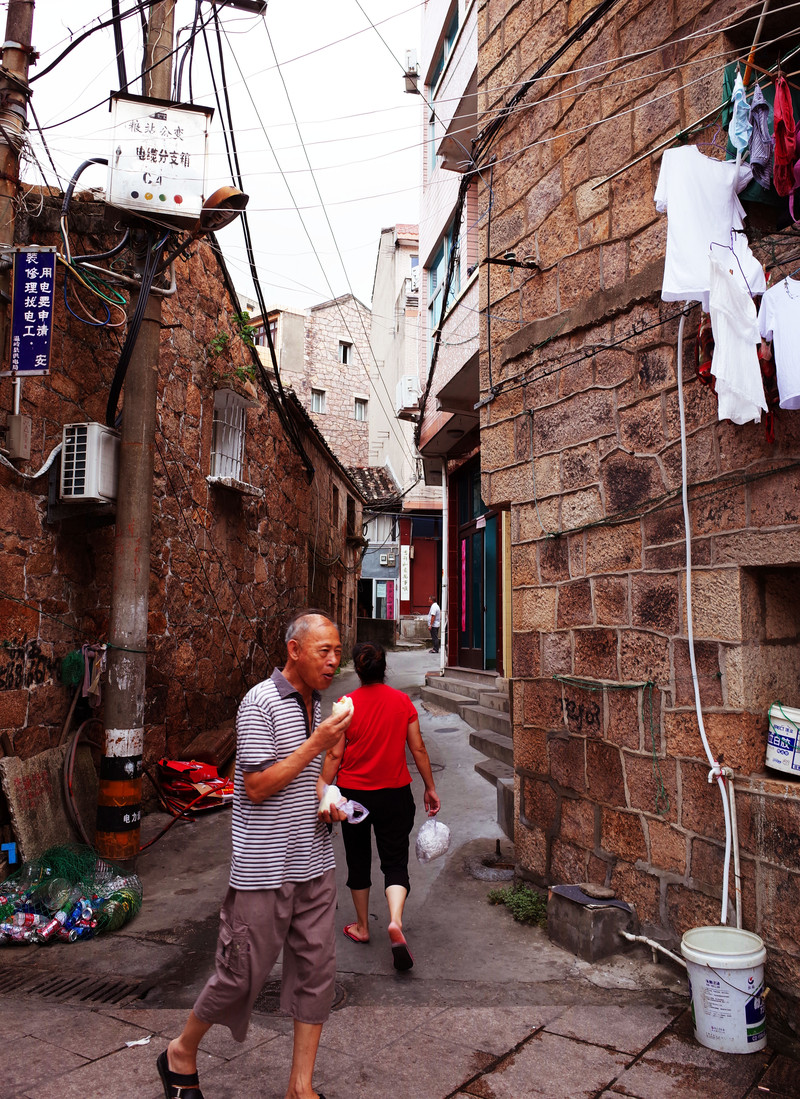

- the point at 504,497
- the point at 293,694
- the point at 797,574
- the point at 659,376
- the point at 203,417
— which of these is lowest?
the point at 293,694

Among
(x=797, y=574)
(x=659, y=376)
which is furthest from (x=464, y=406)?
(x=797, y=574)

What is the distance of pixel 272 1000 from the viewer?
3645mm

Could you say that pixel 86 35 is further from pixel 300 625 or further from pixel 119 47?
pixel 300 625

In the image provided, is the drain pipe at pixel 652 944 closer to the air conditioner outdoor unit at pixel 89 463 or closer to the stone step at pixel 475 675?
the air conditioner outdoor unit at pixel 89 463

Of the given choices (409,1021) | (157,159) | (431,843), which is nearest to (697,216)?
(431,843)

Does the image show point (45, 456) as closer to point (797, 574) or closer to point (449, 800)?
point (449, 800)

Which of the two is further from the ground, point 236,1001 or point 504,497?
point 504,497

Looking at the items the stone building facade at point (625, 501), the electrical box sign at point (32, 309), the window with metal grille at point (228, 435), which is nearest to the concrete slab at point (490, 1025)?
the stone building facade at point (625, 501)

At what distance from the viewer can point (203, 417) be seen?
28.1 ft

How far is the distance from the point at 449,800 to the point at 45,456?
4.42 metres

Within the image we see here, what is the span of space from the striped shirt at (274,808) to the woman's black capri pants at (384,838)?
1.62 metres

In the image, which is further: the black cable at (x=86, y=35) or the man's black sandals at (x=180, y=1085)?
the black cable at (x=86, y=35)

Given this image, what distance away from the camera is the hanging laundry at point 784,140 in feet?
10.5

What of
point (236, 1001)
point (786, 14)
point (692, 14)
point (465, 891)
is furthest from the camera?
point (465, 891)
